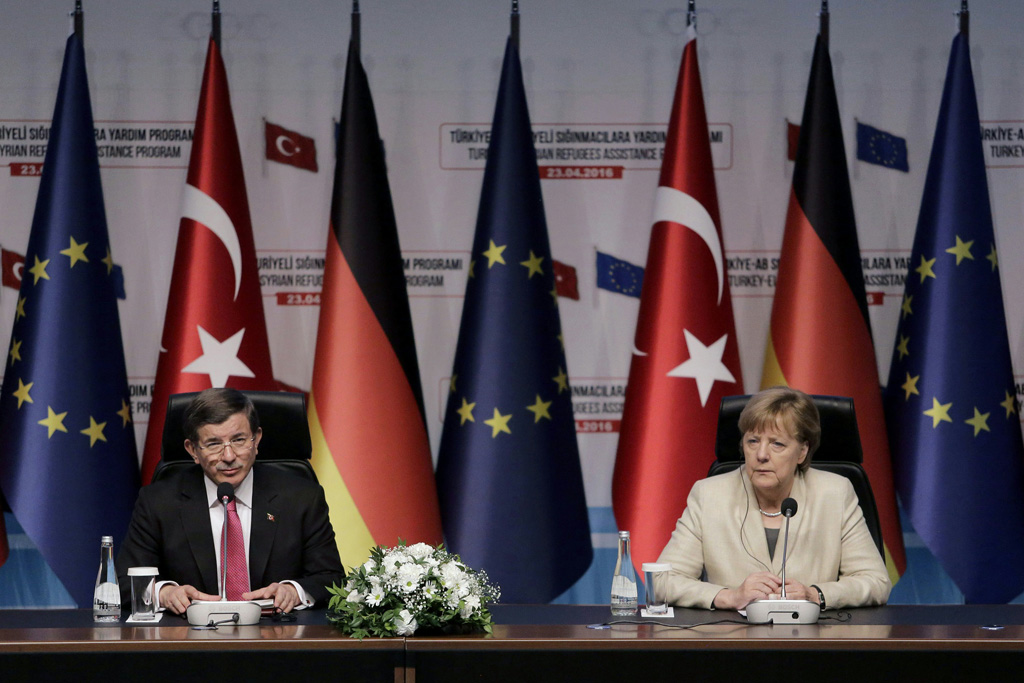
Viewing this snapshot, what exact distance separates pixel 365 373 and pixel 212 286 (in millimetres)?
670

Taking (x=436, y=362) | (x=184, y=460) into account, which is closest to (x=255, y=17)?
(x=436, y=362)

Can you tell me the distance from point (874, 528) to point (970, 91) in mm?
2012

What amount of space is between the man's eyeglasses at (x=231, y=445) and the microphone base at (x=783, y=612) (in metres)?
1.38

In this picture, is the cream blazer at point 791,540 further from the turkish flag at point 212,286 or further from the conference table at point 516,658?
the turkish flag at point 212,286

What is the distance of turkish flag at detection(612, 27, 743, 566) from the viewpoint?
13.3 ft

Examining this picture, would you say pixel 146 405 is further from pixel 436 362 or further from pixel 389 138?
pixel 389 138

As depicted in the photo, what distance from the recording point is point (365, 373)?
4.02 metres

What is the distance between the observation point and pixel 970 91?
13.5ft

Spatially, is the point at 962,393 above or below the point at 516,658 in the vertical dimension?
above

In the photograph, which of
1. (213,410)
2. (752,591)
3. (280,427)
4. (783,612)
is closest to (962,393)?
(752,591)

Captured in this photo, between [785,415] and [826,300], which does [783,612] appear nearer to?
[785,415]

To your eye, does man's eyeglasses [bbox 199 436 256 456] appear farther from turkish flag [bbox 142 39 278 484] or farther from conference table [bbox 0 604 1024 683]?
turkish flag [bbox 142 39 278 484]

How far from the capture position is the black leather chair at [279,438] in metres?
3.05

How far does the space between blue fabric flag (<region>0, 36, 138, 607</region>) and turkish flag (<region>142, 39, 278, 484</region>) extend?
0.58ft
